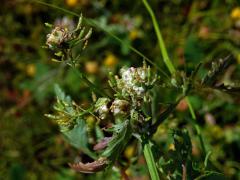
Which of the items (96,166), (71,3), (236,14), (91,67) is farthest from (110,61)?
(96,166)

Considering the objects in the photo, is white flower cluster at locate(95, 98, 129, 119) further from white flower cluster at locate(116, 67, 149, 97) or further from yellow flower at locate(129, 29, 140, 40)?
yellow flower at locate(129, 29, 140, 40)

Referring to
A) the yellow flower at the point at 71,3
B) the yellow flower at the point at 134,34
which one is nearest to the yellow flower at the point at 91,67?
the yellow flower at the point at 134,34

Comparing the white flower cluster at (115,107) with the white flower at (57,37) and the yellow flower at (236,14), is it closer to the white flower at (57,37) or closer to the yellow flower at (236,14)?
the white flower at (57,37)

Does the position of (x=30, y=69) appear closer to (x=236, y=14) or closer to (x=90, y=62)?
(x=90, y=62)

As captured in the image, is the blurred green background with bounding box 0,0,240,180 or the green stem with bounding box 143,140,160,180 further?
the blurred green background with bounding box 0,0,240,180

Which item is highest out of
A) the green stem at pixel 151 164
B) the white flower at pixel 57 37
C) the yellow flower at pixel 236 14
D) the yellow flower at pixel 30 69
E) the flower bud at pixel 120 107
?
the yellow flower at pixel 236 14

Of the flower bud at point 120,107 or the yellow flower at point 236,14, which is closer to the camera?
the flower bud at point 120,107

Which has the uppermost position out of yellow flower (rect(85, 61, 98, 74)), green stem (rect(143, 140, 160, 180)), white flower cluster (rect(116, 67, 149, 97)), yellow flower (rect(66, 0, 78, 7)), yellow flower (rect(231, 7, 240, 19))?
yellow flower (rect(66, 0, 78, 7))

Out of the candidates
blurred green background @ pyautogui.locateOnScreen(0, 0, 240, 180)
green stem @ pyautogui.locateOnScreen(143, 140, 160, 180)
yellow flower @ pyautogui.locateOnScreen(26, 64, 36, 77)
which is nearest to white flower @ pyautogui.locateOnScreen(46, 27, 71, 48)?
green stem @ pyautogui.locateOnScreen(143, 140, 160, 180)

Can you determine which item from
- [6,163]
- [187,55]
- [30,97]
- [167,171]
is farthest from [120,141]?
[30,97]
